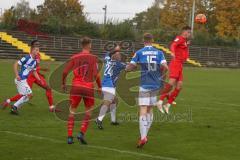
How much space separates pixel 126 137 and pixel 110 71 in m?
2.13

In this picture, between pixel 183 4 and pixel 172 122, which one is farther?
pixel 183 4

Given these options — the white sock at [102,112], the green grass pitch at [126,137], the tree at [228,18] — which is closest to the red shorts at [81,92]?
the green grass pitch at [126,137]

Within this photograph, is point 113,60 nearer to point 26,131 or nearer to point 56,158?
point 26,131

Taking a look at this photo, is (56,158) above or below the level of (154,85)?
below

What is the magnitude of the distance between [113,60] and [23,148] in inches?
158

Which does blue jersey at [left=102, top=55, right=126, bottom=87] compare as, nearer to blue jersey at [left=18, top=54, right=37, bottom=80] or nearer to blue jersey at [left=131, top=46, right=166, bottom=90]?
blue jersey at [left=131, top=46, right=166, bottom=90]

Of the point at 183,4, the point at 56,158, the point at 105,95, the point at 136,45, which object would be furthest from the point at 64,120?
the point at 183,4

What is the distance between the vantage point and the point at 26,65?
1485 centimetres

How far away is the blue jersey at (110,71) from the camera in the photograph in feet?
43.2

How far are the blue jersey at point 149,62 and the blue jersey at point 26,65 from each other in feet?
15.5

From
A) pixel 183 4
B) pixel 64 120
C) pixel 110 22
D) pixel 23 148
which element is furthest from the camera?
pixel 183 4

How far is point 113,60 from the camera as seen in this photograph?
1323cm

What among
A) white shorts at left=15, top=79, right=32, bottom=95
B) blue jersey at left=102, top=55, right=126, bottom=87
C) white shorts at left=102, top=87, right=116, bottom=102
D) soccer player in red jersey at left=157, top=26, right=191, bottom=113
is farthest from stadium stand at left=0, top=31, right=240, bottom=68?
white shorts at left=102, top=87, right=116, bottom=102

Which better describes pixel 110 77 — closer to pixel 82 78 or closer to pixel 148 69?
pixel 148 69
